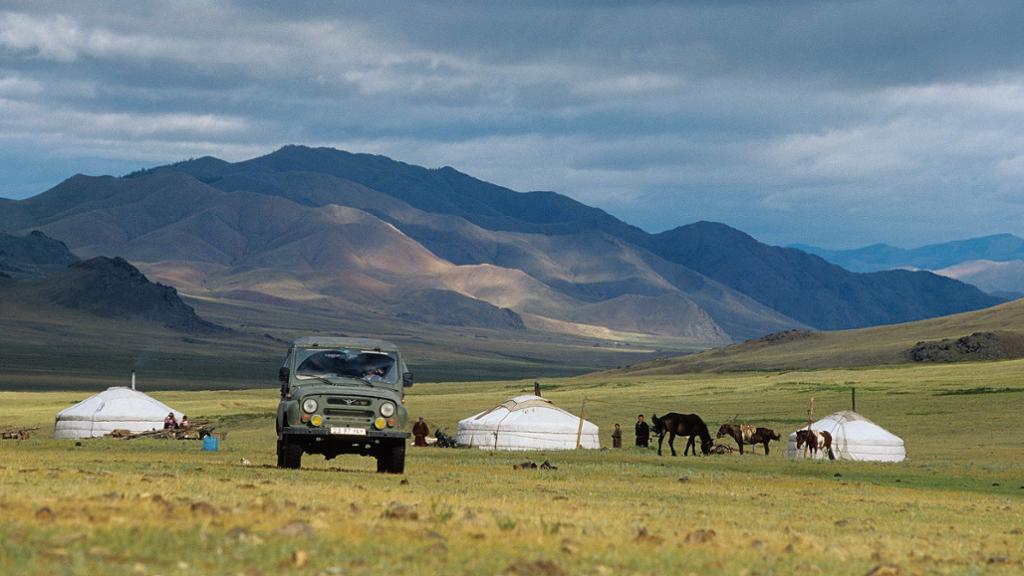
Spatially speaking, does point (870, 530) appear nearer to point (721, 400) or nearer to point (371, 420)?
point (371, 420)

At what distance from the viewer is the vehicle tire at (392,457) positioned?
26.7 m

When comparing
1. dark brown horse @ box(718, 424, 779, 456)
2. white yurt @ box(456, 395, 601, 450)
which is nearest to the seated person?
dark brown horse @ box(718, 424, 779, 456)

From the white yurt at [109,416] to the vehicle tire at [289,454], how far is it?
33.1 meters

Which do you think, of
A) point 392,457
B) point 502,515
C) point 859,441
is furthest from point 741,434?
point 502,515

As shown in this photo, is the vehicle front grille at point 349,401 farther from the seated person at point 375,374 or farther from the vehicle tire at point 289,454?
the vehicle tire at point 289,454

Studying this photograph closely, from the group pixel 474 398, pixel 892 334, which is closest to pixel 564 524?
pixel 474 398

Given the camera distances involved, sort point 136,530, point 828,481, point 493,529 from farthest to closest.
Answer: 1. point 828,481
2. point 493,529
3. point 136,530

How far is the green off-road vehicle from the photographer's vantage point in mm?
25547

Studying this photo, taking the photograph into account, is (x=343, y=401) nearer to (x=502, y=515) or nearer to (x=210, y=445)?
(x=502, y=515)

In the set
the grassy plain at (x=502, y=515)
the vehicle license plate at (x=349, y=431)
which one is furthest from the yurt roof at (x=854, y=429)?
the vehicle license plate at (x=349, y=431)

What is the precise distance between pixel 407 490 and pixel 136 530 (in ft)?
31.4

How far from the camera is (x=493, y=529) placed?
1452 cm

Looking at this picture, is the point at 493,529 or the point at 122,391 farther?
the point at 122,391

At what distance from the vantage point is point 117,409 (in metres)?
58.9
